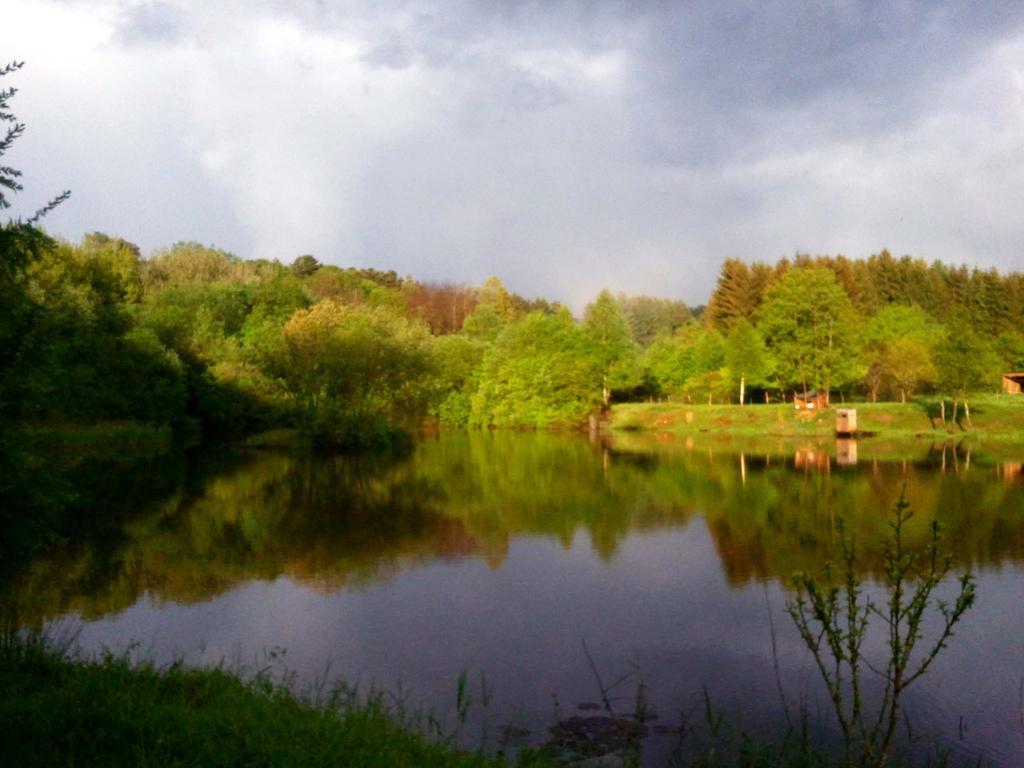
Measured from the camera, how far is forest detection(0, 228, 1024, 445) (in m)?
35.4

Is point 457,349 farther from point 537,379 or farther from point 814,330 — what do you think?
point 814,330

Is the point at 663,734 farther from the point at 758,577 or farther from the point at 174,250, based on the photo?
the point at 174,250

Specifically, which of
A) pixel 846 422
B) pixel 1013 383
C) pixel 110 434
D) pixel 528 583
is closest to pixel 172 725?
pixel 528 583

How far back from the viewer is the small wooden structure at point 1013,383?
5381cm

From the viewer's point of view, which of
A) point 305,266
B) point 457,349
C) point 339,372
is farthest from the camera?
point 305,266

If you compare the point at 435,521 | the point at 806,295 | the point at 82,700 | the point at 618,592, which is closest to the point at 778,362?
the point at 806,295

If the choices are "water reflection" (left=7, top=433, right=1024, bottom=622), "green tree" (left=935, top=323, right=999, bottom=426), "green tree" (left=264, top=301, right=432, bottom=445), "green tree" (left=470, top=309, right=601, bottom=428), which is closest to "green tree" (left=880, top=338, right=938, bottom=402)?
"green tree" (left=935, top=323, right=999, bottom=426)

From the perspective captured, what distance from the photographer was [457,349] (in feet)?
191

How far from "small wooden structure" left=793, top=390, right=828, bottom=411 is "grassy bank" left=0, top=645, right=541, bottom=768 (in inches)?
1657

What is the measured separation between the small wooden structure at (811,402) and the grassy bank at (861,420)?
1.89 ft

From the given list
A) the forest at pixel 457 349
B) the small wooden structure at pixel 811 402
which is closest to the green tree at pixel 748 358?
the forest at pixel 457 349

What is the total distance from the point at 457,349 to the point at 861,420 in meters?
25.1

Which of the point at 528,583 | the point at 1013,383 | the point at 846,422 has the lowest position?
the point at 528,583

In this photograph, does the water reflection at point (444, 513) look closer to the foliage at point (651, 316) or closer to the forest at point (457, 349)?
the forest at point (457, 349)
